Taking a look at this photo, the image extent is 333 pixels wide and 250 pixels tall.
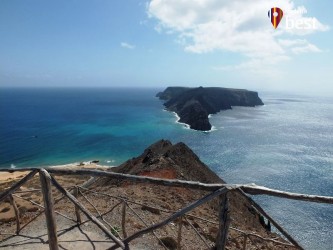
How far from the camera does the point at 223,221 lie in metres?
7.22

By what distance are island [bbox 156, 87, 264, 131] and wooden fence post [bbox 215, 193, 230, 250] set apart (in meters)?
97.6

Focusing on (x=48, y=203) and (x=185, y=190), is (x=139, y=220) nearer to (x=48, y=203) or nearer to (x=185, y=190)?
(x=48, y=203)

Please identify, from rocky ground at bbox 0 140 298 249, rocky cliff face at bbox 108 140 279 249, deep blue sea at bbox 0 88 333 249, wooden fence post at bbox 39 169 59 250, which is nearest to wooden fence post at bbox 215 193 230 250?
rocky ground at bbox 0 140 298 249

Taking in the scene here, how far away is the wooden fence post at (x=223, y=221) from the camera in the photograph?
7141 mm

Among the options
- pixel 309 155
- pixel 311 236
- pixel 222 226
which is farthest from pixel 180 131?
pixel 222 226

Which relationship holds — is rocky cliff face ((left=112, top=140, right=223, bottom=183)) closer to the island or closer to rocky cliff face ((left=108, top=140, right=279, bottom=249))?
rocky cliff face ((left=108, top=140, right=279, bottom=249))

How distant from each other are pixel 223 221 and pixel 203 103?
480 ft

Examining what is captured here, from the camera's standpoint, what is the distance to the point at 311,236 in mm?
34656

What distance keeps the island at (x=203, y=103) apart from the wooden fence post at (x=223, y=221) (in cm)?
9758

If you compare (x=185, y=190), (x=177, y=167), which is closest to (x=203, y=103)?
(x=177, y=167)

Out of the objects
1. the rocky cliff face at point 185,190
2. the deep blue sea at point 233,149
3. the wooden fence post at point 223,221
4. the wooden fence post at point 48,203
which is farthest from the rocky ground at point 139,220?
the deep blue sea at point 233,149

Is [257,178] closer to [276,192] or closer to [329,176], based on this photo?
[329,176]

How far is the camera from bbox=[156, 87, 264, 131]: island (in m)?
110

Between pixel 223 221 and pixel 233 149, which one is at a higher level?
pixel 223 221
